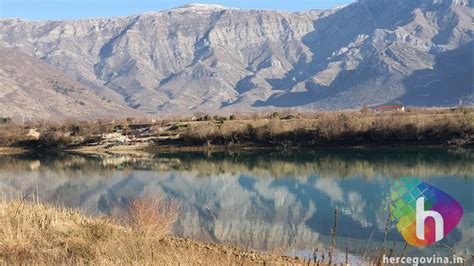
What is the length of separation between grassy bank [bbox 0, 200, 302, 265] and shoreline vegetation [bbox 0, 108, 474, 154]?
179 ft

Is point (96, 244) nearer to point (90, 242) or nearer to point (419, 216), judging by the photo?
point (90, 242)

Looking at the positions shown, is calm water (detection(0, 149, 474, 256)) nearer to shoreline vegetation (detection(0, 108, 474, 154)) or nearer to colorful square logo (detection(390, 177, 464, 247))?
colorful square logo (detection(390, 177, 464, 247))

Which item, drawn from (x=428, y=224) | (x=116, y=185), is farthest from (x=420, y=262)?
(x=116, y=185)

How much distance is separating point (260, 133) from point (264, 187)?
3696 cm

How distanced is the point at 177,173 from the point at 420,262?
3545cm

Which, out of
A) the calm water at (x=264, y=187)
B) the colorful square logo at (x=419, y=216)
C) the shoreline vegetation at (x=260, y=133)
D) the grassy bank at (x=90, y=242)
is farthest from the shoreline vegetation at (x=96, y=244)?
the shoreline vegetation at (x=260, y=133)

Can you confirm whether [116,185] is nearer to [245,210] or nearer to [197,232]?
[245,210]

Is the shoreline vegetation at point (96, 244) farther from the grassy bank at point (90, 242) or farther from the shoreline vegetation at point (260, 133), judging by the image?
the shoreline vegetation at point (260, 133)

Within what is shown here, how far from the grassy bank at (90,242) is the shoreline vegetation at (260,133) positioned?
5467 cm

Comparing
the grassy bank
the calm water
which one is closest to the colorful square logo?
the calm water

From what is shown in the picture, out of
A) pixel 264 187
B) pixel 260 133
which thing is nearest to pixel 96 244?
pixel 264 187

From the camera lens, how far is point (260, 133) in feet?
242

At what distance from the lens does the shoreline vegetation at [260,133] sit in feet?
211

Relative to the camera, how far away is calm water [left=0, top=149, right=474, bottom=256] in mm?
19734
